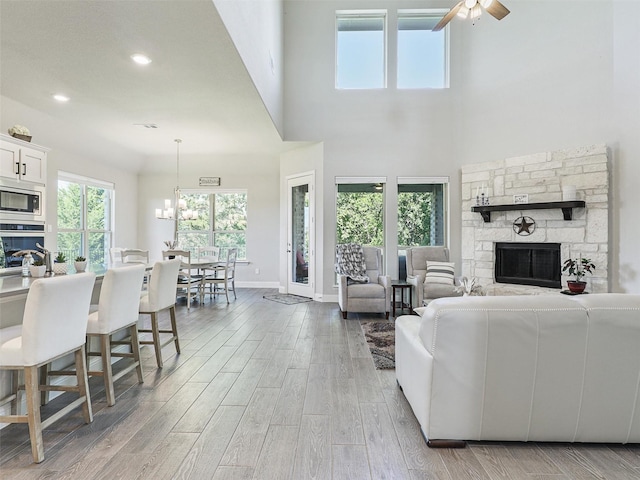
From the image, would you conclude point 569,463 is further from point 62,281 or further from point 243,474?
point 62,281

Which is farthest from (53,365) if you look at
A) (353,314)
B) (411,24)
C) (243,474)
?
(411,24)

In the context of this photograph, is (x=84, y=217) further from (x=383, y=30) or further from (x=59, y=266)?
(x=383, y=30)

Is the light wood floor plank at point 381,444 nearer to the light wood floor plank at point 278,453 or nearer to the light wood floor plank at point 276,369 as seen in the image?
the light wood floor plank at point 278,453

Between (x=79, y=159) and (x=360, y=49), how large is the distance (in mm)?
5453

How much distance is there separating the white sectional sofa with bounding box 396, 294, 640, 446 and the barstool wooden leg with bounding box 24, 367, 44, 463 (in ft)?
6.76

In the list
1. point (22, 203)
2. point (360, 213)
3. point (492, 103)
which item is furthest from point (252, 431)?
point (492, 103)

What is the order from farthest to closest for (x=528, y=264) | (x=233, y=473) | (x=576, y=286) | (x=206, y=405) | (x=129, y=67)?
(x=528, y=264)
(x=576, y=286)
(x=129, y=67)
(x=206, y=405)
(x=233, y=473)

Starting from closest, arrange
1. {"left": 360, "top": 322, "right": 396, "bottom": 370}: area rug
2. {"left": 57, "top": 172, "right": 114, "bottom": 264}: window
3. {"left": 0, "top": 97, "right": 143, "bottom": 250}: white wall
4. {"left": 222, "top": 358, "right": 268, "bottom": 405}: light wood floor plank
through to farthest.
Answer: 1. {"left": 222, "top": 358, "right": 268, "bottom": 405}: light wood floor plank
2. {"left": 360, "top": 322, "right": 396, "bottom": 370}: area rug
3. {"left": 0, "top": 97, "right": 143, "bottom": 250}: white wall
4. {"left": 57, "top": 172, "right": 114, "bottom": 264}: window

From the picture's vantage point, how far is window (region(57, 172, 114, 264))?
6.04 meters

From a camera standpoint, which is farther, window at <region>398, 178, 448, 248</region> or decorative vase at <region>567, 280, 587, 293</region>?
window at <region>398, 178, 448, 248</region>

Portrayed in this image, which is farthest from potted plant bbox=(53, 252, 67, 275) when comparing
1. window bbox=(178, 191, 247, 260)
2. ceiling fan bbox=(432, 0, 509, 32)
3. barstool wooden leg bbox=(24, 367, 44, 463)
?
window bbox=(178, 191, 247, 260)

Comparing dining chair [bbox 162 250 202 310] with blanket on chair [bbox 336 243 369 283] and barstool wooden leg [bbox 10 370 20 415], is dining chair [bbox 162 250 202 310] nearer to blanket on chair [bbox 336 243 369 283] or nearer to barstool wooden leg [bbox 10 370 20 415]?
blanket on chair [bbox 336 243 369 283]

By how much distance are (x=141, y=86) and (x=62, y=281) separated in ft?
9.40

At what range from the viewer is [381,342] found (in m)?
3.84
